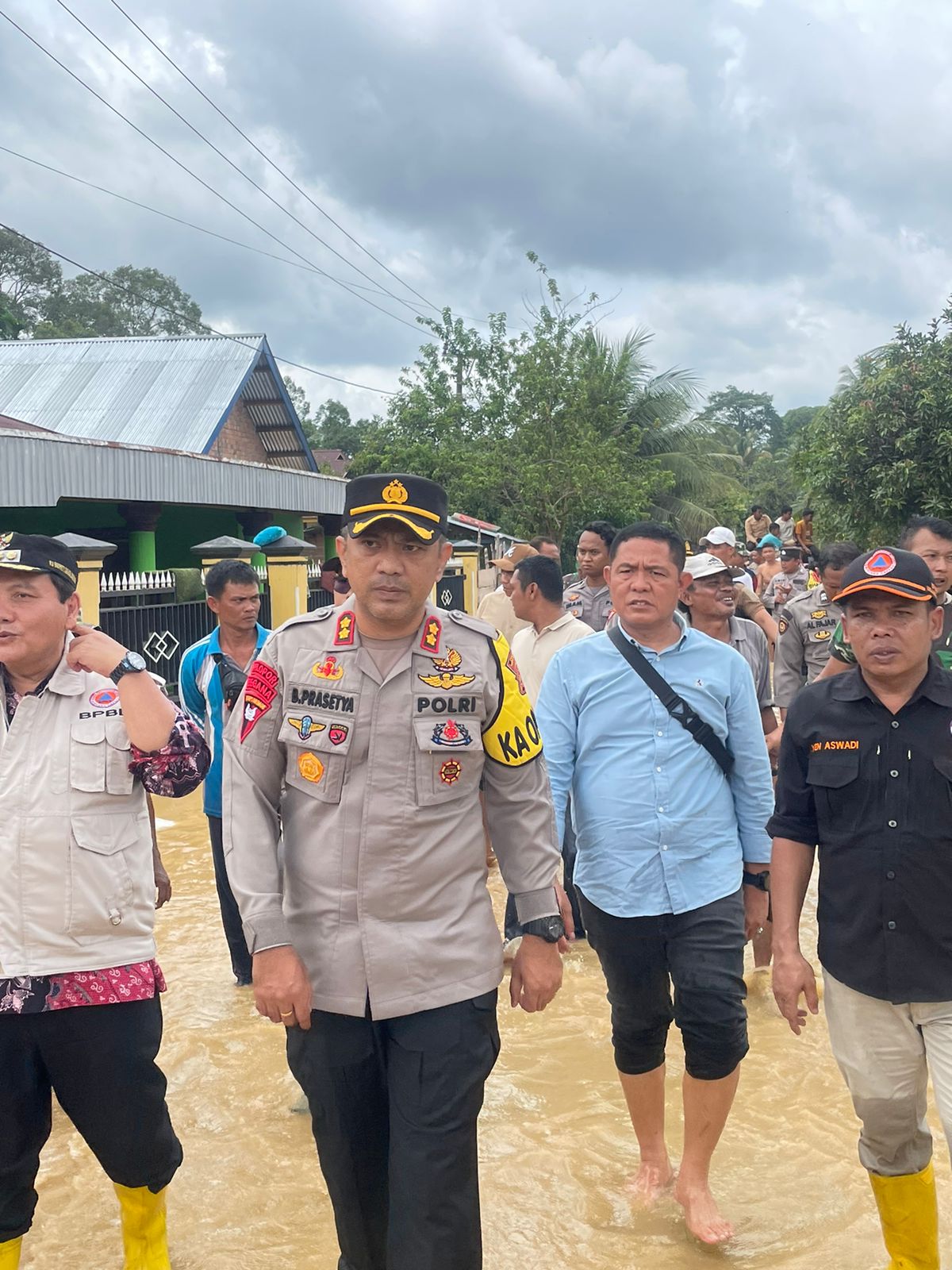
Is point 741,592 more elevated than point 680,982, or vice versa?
point 741,592

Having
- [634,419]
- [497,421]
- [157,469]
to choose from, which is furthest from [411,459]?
[157,469]

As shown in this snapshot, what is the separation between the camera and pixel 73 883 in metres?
2.77

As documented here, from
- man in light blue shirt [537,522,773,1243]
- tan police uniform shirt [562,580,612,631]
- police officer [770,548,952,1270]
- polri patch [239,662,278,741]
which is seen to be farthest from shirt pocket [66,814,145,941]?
tan police uniform shirt [562,580,612,631]

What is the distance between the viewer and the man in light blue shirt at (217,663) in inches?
196

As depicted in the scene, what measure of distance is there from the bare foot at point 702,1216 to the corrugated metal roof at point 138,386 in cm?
1900

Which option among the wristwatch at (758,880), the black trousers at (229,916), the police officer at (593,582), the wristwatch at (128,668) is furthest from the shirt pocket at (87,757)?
the police officer at (593,582)

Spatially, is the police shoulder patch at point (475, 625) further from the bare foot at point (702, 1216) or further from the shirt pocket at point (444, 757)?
the bare foot at point (702, 1216)

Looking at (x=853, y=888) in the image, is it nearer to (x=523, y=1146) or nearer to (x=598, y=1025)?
(x=523, y=1146)

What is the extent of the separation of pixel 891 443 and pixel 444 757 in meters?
11.7

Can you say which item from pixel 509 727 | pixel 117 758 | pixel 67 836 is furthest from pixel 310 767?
pixel 67 836

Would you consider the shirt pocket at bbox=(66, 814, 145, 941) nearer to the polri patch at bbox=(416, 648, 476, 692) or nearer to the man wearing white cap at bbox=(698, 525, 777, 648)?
the polri patch at bbox=(416, 648, 476, 692)

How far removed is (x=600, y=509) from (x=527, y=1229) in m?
23.5

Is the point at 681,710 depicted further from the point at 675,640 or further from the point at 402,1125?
the point at 402,1125

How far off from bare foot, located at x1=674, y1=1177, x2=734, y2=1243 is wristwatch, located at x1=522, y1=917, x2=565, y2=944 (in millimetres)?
1171
